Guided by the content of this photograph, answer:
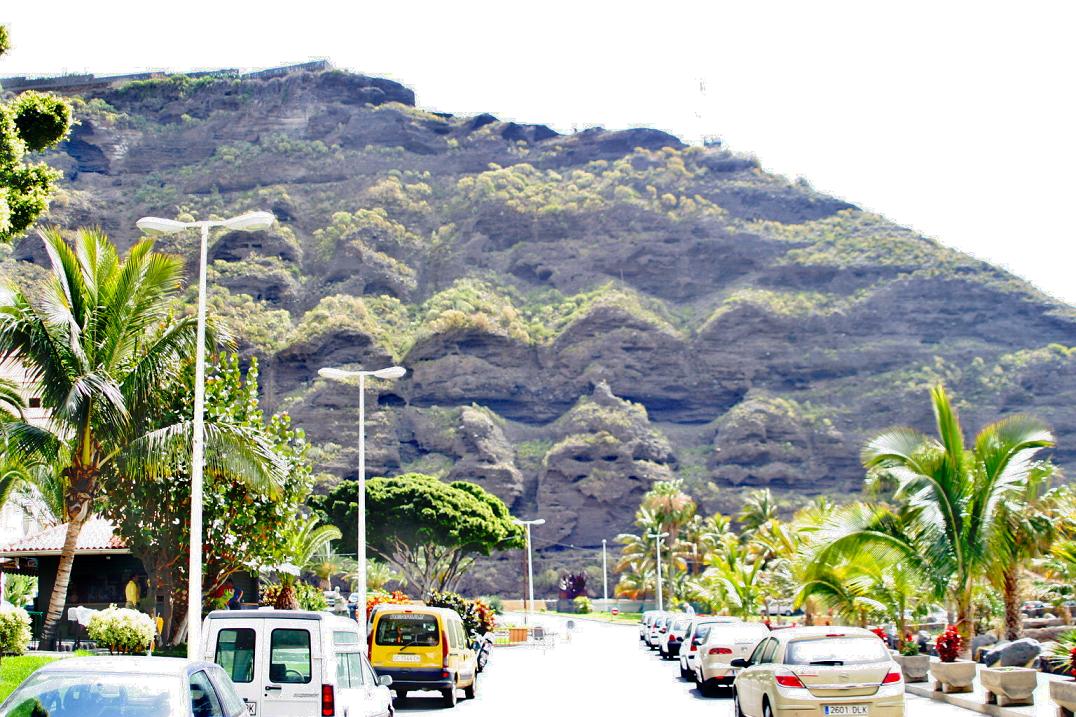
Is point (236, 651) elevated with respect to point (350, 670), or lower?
elevated

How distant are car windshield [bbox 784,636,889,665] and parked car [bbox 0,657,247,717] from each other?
27.9 ft

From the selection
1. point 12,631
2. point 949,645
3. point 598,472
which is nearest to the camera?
point 12,631

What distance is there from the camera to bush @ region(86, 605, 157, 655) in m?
22.2

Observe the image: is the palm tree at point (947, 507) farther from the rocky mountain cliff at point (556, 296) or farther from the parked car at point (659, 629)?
the rocky mountain cliff at point (556, 296)

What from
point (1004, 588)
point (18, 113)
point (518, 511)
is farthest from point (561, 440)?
point (18, 113)

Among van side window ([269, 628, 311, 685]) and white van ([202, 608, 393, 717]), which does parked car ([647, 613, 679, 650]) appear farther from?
van side window ([269, 628, 311, 685])

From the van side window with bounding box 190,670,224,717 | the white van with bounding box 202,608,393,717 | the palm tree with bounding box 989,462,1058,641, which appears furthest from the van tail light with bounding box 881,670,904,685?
the palm tree with bounding box 989,462,1058,641

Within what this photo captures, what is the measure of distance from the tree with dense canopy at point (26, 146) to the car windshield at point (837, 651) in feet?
39.2

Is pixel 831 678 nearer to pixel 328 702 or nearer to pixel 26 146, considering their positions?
pixel 328 702

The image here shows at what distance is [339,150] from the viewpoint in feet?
607

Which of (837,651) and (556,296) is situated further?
(556,296)

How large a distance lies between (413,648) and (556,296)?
139115 millimetres

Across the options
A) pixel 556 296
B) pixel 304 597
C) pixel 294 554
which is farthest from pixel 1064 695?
pixel 556 296

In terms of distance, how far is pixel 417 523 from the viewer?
209ft
